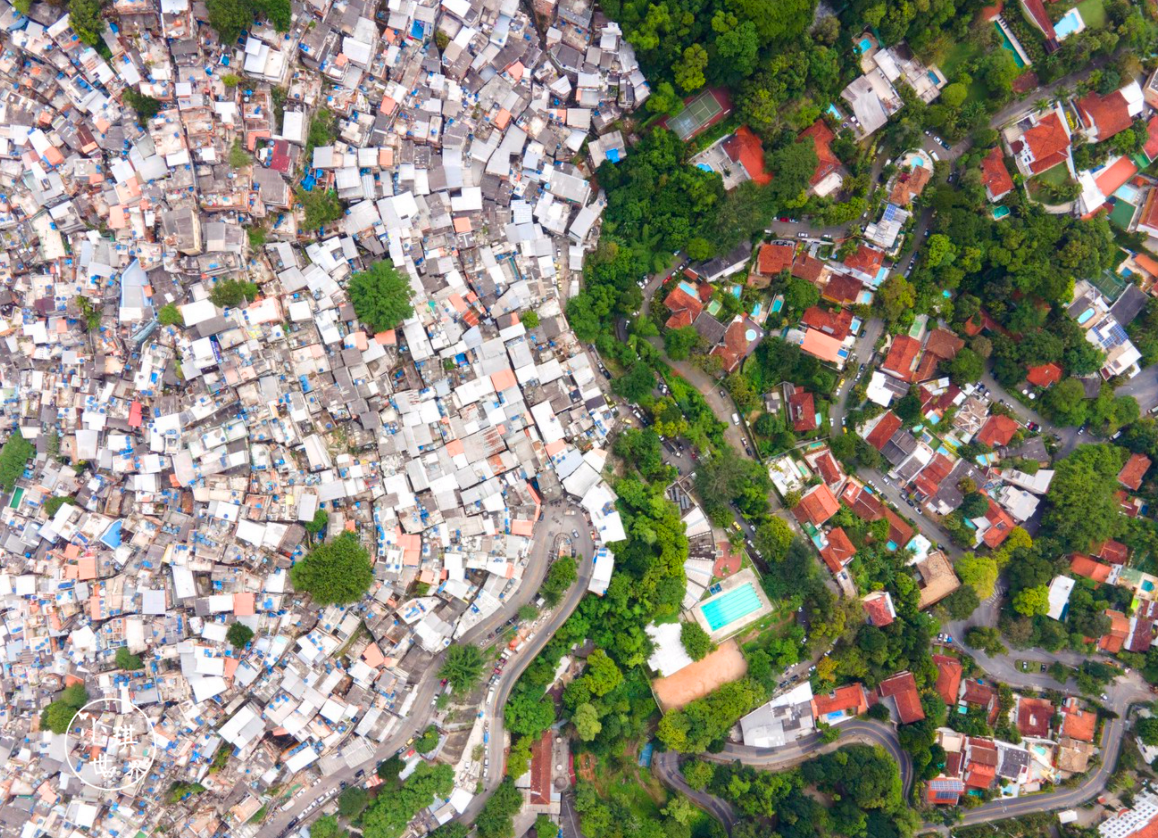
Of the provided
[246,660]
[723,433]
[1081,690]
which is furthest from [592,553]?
[1081,690]

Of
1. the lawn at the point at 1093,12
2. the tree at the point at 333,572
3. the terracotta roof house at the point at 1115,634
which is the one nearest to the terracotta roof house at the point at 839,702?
the terracotta roof house at the point at 1115,634

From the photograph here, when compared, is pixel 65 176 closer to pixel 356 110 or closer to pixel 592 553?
pixel 356 110

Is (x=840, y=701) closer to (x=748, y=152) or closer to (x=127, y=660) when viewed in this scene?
(x=748, y=152)

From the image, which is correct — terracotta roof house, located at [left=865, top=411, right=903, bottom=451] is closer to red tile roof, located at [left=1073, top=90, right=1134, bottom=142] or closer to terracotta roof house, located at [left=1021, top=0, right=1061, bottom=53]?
red tile roof, located at [left=1073, top=90, right=1134, bottom=142]

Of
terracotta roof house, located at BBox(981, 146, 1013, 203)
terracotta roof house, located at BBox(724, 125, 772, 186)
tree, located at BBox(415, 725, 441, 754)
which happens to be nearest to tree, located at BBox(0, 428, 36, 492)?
tree, located at BBox(415, 725, 441, 754)

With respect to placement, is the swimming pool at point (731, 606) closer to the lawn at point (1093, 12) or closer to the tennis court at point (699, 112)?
the tennis court at point (699, 112)
